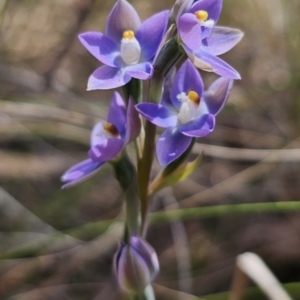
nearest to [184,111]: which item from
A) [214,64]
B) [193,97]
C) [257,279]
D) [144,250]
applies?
[193,97]

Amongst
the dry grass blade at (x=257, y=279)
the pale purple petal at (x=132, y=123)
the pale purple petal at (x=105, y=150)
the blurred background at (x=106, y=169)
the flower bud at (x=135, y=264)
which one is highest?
the pale purple petal at (x=132, y=123)

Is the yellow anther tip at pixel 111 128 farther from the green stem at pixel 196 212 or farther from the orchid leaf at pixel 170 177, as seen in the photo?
the green stem at pixel 196 212

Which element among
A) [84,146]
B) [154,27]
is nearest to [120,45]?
[154,27]

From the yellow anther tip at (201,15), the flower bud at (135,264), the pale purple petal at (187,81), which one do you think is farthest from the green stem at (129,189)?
the yellow anther tip at (201,15)

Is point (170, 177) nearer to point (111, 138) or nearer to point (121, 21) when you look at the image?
point (111, 138)

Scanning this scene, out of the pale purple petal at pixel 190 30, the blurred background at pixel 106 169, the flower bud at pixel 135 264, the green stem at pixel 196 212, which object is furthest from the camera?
the blurred background at pixel 106 169

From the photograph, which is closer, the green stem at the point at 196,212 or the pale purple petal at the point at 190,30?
the pale purple petal at the point at 190,30

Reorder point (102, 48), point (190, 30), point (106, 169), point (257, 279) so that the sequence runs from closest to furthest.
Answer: point (190, 30) < point (102, 48) < point (257, 279) < point (106, 169)

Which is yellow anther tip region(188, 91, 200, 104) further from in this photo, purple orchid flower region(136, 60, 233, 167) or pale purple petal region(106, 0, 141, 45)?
pale purple petal region(106, 0, 141, 45)
